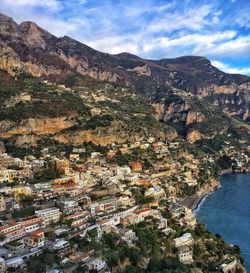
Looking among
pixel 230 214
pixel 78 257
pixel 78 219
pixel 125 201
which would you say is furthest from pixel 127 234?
pixel 230 214

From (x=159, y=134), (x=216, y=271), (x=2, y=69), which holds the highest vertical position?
(x=2, y=69)

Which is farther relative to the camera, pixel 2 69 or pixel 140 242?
pixel 2 69

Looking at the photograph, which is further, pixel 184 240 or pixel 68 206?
pixel 68 206

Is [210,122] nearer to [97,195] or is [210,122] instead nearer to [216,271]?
[97,195]

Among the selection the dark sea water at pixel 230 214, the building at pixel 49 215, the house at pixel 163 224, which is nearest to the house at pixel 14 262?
the building at pixel 49 215

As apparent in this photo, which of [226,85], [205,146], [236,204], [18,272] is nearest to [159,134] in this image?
[205,146]

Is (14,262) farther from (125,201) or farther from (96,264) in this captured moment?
(125,201)
